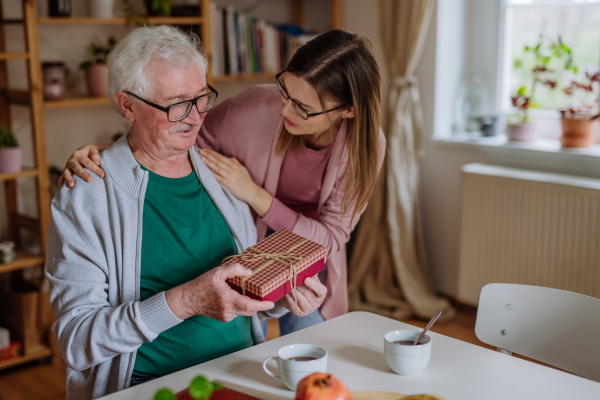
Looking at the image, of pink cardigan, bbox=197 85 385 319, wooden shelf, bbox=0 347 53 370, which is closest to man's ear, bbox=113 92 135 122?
pink cardigan, bbox=197 85 385 319

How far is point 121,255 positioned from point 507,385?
86cm

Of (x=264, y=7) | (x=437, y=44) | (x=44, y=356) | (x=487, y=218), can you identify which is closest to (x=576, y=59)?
(x=437, y=44)

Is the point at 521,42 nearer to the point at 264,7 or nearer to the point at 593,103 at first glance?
the point at 593,103

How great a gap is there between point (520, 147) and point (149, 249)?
2059 mm

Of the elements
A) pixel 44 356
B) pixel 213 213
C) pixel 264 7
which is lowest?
pixel 44 356

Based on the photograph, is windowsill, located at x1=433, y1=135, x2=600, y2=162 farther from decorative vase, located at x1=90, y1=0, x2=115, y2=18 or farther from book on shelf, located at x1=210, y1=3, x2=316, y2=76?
decorative vase, located at x1=90, y1=0, x2=115, y2=18

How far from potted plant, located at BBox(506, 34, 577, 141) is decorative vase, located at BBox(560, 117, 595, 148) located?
0.66 ft

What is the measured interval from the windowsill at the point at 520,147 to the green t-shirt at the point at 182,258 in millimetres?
1839

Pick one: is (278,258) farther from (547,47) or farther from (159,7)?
(547,47)

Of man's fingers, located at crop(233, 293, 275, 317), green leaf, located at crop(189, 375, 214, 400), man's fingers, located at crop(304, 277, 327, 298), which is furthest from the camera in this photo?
man's fingers, located at crop(304, 277, 327, 298)

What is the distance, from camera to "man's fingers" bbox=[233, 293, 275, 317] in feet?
3.92

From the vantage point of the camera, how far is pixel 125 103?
4.66 feet

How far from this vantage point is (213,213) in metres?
1.53

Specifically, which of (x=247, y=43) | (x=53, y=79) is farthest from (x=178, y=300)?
(x=247, y=43)
